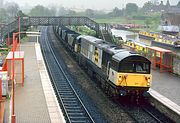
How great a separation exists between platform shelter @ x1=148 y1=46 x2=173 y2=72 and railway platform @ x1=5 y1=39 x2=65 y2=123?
8641mm

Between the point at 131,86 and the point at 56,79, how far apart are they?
30.0ft

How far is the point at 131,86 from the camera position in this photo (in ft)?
61.6

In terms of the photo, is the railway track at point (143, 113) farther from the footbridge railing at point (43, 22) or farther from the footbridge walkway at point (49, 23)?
the footbridge railing at point (43, 22)

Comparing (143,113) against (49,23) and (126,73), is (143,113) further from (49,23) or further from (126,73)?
(49,23)

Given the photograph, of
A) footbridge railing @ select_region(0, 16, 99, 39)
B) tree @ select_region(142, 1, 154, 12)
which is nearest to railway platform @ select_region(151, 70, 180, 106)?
footbridge railing @ select_region(0, 16, 99, 39)

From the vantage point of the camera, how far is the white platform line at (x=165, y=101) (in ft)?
56.0

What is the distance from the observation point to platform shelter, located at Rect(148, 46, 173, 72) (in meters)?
26.2

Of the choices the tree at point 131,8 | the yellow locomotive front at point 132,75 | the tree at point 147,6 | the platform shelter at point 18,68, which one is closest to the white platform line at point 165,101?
the yellow locomotive front at point 132,75

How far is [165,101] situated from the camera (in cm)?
1834

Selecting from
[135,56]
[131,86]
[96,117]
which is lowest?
[96,117]

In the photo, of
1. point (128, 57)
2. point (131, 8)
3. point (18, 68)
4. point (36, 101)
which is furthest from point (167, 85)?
point (131, 8)

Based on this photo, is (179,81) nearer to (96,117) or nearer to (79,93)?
(79,93)

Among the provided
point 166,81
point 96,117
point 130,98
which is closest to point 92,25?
point 166,81

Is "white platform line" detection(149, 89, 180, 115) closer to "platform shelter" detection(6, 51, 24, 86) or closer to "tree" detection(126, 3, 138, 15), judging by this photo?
"platform shelter" detection(6, 51, 24, 86)
